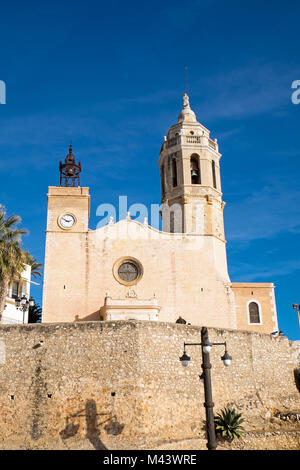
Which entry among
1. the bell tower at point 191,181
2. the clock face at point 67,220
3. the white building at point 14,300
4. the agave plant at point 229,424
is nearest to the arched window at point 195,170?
the bell tower at point 191,181

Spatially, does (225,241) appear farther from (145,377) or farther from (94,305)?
(145,377)

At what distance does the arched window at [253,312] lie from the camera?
34469 millimetres

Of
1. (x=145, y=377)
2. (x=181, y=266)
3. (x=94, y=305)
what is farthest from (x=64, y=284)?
(x=145, y=377)

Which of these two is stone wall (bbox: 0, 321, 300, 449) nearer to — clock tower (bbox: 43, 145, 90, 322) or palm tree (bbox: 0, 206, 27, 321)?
palm tree (bbox: 0, 206, 27, 321)

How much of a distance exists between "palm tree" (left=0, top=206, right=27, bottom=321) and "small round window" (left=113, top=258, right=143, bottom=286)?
8.11m

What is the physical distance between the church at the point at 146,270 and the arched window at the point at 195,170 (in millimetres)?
970

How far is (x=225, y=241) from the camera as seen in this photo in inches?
1448

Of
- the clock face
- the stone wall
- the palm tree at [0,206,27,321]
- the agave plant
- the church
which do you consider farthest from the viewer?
the clock face

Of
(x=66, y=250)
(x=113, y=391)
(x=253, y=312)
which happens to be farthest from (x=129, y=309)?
(x=113, y=391)

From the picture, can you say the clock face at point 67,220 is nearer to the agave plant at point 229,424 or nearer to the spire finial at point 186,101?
the spire finial at point 186,101

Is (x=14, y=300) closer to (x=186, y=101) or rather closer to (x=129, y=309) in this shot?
(x=129, y=309)

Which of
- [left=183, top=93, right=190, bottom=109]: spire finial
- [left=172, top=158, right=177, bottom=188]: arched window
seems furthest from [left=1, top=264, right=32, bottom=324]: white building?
[left=183, top=93, right=190, bottom=109]: spire finial

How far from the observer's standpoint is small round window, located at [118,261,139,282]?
110ft
